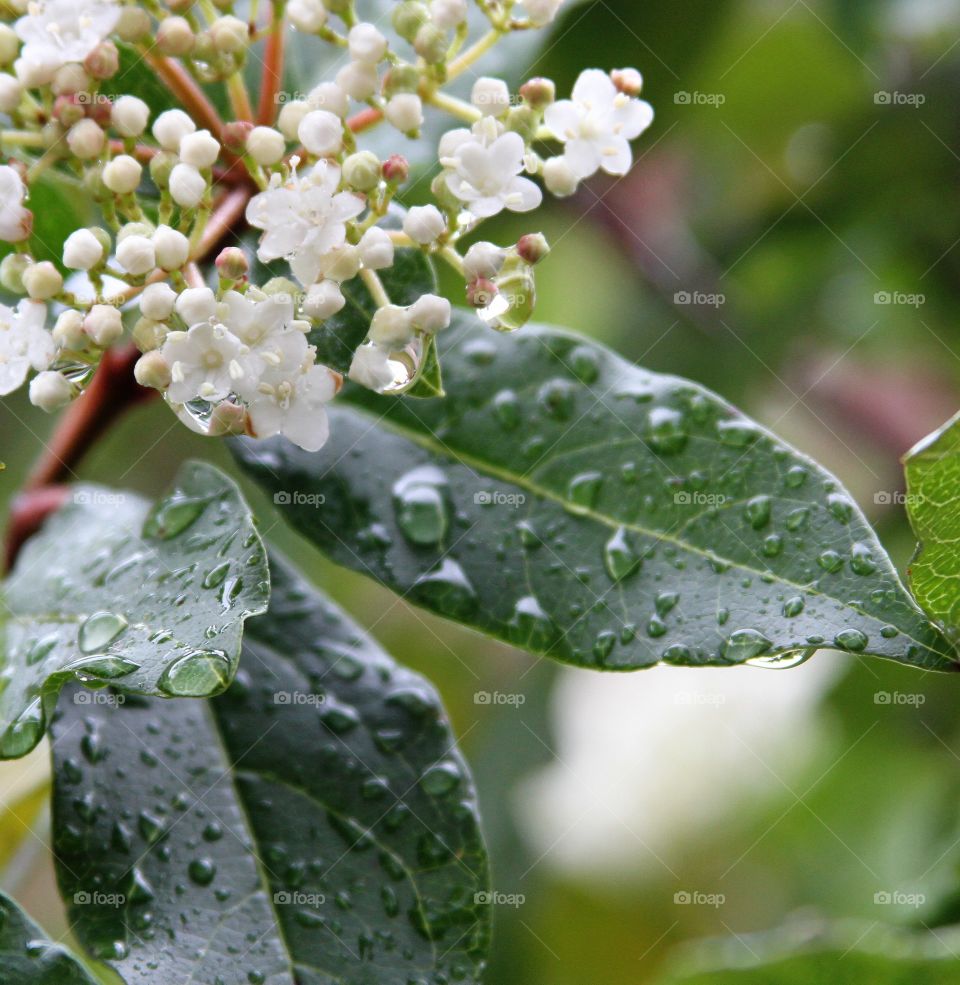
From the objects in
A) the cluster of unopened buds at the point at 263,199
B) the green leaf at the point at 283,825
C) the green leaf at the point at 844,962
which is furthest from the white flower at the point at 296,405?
the green leaf at the point at 844,962

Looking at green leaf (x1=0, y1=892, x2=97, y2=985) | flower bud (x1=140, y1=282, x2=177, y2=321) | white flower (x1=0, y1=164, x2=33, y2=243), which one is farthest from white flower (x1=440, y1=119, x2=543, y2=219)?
green leaf (x1=0, y1=892, x2=97, y2=985)

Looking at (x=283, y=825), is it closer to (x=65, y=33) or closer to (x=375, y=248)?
(x=375, y=248)

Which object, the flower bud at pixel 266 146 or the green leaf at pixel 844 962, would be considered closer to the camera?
the flower bud at pixel 266 146

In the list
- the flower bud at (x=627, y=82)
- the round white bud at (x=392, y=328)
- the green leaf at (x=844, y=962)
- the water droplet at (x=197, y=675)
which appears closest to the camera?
the water droplet at (x=197, y=675)

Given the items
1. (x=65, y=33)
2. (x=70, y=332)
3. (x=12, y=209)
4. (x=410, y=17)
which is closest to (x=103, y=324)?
(x=70, y=332)

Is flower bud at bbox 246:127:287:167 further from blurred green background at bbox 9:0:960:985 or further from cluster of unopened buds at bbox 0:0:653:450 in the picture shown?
blurred green background at bbox 9:0:960:985

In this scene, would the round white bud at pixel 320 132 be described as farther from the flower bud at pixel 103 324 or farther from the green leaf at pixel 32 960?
the green leaf at pixel 32 960

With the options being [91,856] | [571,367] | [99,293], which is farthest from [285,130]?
[91,856]

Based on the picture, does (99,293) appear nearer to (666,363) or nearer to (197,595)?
(197,595)
